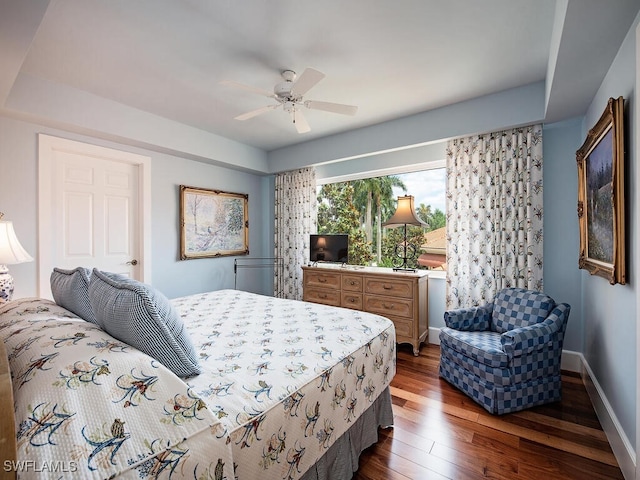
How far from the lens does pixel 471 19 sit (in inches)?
74.7

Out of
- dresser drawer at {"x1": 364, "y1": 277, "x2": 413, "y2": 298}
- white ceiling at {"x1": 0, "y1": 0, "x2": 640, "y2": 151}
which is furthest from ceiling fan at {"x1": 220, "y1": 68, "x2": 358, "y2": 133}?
dresser drawer at {"x1": 364, "y1": 277, "x2": 413, "y2": 298}

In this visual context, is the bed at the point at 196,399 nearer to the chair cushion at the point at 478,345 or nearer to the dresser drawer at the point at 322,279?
the chair cushion at the point at 478,345

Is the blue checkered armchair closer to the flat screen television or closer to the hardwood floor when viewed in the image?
the hardwood floor

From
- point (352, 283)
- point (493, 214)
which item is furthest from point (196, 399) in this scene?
point (493, 214)

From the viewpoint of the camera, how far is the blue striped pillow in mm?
1043

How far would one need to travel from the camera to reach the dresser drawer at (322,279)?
154 inches

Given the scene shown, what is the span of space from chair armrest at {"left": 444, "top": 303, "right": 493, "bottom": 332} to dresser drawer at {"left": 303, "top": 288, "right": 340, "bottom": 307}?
1.50m

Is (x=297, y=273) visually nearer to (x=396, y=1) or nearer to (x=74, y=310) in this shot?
(x=74, y=310)

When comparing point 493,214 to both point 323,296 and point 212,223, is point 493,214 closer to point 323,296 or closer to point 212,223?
point 323,296

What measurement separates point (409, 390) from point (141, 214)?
3.46 metres

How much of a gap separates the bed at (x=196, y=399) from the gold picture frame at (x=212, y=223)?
2.41 metres

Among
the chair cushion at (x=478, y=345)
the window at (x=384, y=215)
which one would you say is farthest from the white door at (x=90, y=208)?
the chair cushion at (x=478, y=345)

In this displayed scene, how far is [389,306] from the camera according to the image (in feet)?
11.2

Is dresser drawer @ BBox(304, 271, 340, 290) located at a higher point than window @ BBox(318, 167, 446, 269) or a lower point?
lower
